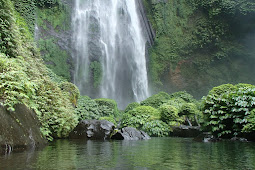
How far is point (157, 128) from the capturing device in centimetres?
1092

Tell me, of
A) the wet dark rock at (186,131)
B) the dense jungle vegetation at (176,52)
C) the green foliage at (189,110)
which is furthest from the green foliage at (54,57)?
the wet dark rock at (186,131)

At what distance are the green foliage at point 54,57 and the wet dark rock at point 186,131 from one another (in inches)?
567

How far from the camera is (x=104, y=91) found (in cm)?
2283

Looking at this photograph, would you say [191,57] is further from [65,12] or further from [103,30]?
[65,12]

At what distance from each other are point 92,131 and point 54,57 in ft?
50.4

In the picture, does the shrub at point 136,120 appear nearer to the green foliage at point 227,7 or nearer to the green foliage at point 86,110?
the green foliage at point 86,110

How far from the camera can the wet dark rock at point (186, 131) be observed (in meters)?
10.1

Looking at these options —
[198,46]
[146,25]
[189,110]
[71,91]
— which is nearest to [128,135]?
[71,91]

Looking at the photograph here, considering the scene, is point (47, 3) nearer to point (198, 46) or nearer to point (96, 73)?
point (96, 73)

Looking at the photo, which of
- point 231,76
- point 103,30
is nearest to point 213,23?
point 231,76

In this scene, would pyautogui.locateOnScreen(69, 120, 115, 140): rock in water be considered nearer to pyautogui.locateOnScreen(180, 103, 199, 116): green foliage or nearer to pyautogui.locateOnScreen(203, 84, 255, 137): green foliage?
pyautogui.locateOnScreen(203, 84, 255, 137): green foliage

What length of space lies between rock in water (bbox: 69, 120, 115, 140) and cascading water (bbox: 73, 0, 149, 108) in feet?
46.3

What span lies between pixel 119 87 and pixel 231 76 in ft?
44.6

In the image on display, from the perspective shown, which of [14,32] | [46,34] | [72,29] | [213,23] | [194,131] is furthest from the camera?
[213,23]
